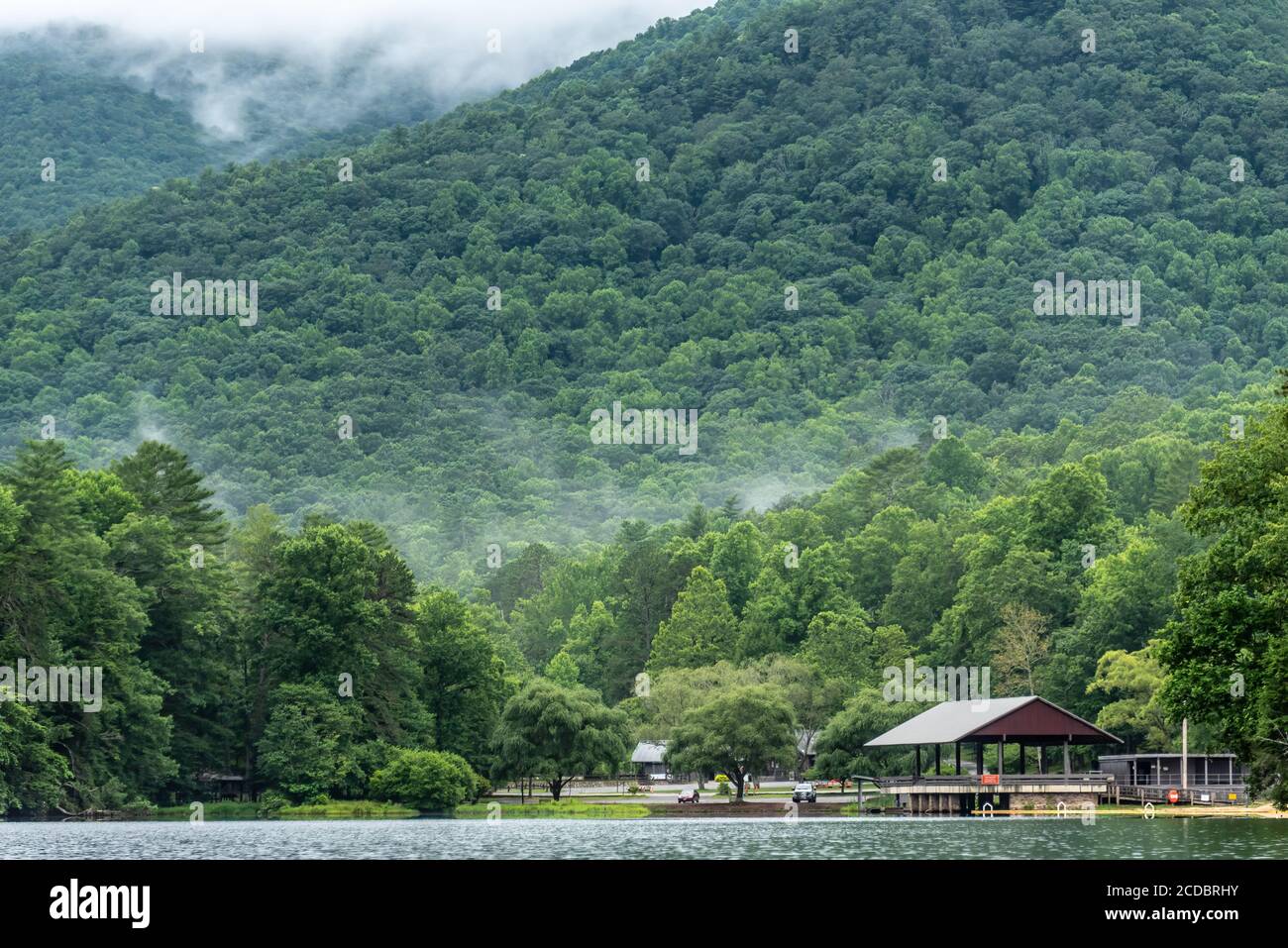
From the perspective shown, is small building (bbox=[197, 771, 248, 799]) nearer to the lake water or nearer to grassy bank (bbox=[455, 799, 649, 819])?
grassy bank (bbox=[455, 799, 649, 819])

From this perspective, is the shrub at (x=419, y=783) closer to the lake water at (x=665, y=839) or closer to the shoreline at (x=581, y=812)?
the shoreline at (x=581, y=812)

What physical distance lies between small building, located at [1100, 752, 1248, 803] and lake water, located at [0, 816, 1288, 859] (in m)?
12.2

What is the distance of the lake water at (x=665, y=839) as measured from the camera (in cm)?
5934

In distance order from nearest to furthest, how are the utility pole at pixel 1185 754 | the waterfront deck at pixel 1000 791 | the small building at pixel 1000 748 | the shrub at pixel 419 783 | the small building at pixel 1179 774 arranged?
the small building at pixel 1000 748 → the waterfront deck at pixel 1000 791 → the small building at pixel 1179 774 → the utility pole at pixel 1185 754 → the shrub at pixel 419 783

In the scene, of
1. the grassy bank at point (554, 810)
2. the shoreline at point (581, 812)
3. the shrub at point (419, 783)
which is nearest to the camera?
the shoreline at point (581, 812)

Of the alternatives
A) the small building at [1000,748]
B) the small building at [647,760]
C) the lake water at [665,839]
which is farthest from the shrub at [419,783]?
the small building at [647,760]

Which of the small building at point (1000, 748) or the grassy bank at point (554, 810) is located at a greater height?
the small building at point (1000, 748)

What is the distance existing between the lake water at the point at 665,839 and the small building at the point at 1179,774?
482 inches

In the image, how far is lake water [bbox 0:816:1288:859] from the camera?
59344 mm

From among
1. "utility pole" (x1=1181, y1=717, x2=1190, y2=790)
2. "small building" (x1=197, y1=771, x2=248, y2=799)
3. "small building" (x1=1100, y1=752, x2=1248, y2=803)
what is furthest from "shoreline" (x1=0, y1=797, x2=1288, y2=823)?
"small building" (x1=197, y1=771, x2=248, y2=799)

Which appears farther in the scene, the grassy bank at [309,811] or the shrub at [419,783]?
the shrub at [419,783]

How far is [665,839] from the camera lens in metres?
70.6

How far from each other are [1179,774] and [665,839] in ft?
147
